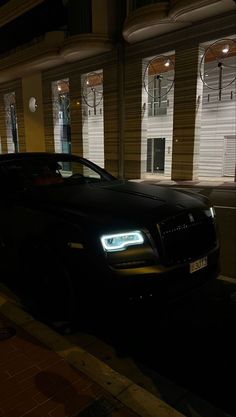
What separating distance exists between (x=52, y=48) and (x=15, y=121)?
7854mm

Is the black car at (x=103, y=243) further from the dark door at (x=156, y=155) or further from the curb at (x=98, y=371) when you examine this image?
the dark door at (x=156, y=155)

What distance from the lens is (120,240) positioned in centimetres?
254

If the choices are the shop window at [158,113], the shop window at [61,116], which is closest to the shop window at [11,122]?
the shop window at [61,116]

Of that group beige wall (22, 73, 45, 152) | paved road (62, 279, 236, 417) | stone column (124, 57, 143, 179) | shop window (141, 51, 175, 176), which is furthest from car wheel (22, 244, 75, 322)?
beige wall (22, 73, 45, 152)

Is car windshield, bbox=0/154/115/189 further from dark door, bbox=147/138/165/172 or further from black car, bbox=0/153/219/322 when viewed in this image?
dark door, bbox=147/138/165/172

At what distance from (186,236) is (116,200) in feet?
2.38

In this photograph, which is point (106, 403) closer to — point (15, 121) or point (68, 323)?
point (68, 323)

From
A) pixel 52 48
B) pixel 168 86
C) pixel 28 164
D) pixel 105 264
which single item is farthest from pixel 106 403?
pixel 52 48

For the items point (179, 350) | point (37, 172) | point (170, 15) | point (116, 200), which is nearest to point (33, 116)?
point (170, 15)

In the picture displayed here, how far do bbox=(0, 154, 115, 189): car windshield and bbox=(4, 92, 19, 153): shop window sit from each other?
19.0 m

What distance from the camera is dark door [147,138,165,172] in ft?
50.8

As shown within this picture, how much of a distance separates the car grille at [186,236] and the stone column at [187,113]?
32.2 ft

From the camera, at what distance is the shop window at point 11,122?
22.3m

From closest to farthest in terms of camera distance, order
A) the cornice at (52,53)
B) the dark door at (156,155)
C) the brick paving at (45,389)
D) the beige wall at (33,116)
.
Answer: the brick paving at (45,389) → the cornice at (52,53) → the dark door at (156,155) → the beige wall at (33,116)
